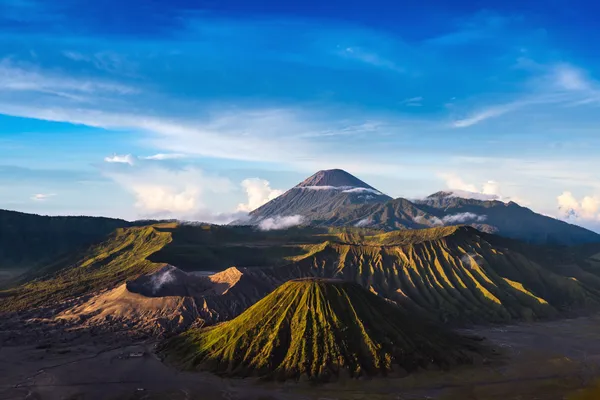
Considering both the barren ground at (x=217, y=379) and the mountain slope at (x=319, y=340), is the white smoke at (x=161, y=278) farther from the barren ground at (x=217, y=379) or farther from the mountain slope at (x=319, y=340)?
the mountain slope at (x=319, y=340)

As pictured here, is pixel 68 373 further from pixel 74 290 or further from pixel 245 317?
pixel 74 290

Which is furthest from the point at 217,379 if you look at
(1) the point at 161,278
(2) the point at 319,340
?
(1) the point at 161,278

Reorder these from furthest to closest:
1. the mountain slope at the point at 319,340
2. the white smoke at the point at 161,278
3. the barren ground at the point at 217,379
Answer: the white smoke at the point at 161,278 → the mountain slope at the point at 319,340 → the barren ground at the point at 217,379

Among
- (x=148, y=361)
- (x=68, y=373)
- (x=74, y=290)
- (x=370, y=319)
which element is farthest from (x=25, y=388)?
(x=74, y=290)

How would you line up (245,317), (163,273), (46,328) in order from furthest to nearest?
(163,273) → (46,328) → (245,317)

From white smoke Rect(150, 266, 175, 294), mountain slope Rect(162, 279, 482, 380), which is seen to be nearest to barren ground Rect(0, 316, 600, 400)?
mountain slope Rect(162, 279, 482, 380)

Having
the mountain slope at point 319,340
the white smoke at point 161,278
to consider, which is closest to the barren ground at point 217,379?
the mountain slope at point 319,340
